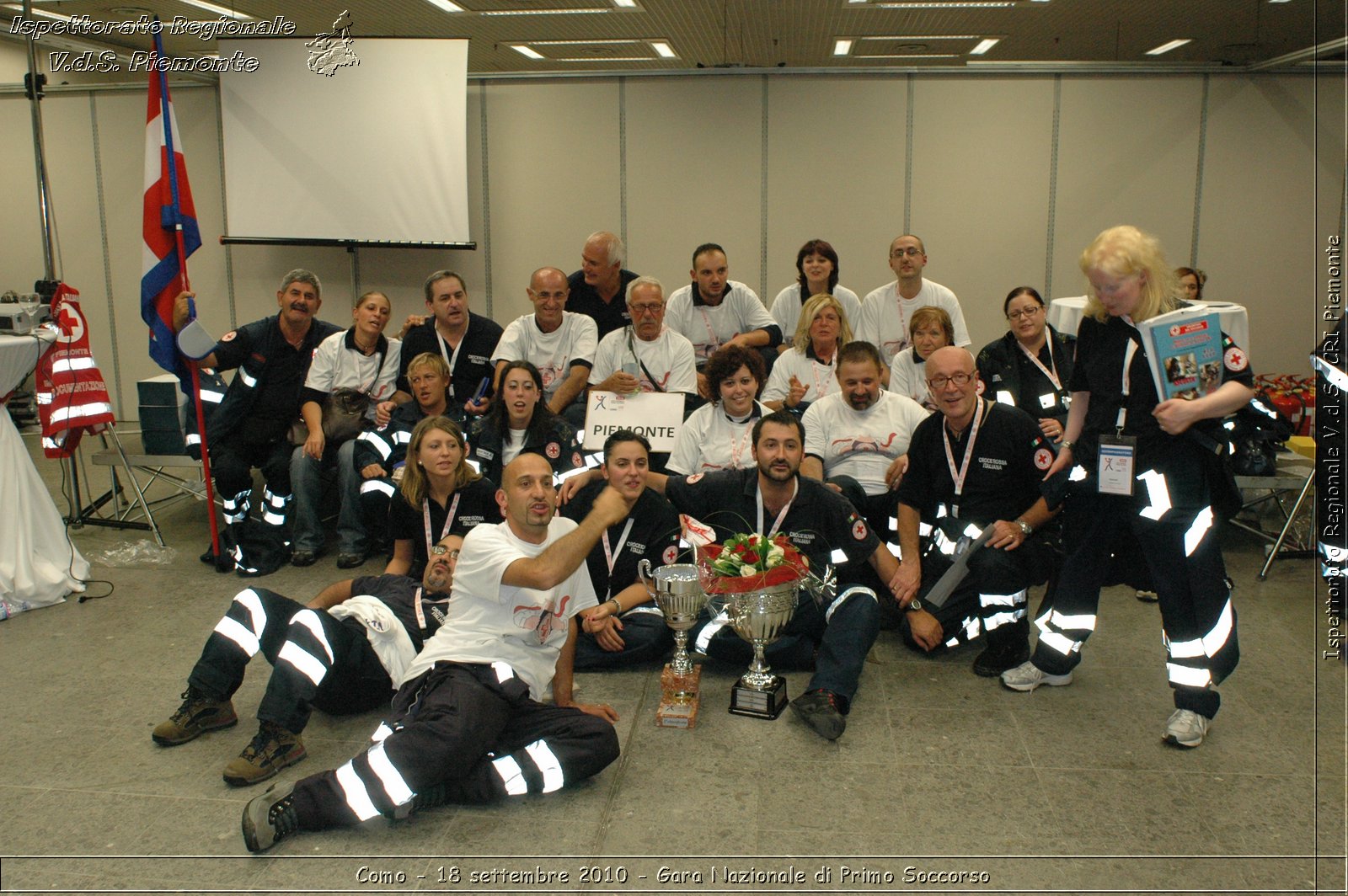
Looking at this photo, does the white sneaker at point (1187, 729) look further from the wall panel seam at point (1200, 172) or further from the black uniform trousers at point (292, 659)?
A: the wall panel seam at point (1200, 172)

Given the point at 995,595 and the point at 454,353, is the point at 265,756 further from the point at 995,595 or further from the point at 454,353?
the point at 454,353

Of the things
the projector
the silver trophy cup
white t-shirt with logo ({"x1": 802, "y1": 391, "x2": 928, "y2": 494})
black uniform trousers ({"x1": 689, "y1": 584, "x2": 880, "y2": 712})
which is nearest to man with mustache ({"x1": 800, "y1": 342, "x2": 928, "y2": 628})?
white t-shirt with logo ({"x1": 802, "y1": 391, "x2": 928, "y2": 494})

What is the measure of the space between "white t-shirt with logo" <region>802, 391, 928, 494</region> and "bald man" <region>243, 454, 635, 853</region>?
190cm

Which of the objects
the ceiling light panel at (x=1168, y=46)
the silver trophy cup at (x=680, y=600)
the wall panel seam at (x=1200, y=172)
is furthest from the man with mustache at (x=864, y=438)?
the ceiling light panel at (x=1168, y=46)

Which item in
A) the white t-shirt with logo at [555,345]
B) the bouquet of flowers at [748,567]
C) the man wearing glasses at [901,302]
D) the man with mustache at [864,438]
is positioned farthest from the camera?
the white t-shirt with logo at [555,345]

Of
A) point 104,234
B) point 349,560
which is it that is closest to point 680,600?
point 349,560

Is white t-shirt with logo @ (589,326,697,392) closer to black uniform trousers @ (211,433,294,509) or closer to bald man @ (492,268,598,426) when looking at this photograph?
bald man @ (492,268,598,426)

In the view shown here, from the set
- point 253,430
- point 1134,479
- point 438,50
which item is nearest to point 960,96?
point 438,50

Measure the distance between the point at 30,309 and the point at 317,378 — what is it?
1490 millimetres

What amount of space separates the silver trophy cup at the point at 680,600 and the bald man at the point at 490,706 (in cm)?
37

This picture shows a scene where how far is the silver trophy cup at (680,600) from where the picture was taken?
3438 mm

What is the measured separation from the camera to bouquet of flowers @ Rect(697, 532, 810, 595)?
132 inches

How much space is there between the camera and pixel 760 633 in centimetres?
348

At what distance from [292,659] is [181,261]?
3.16 m
